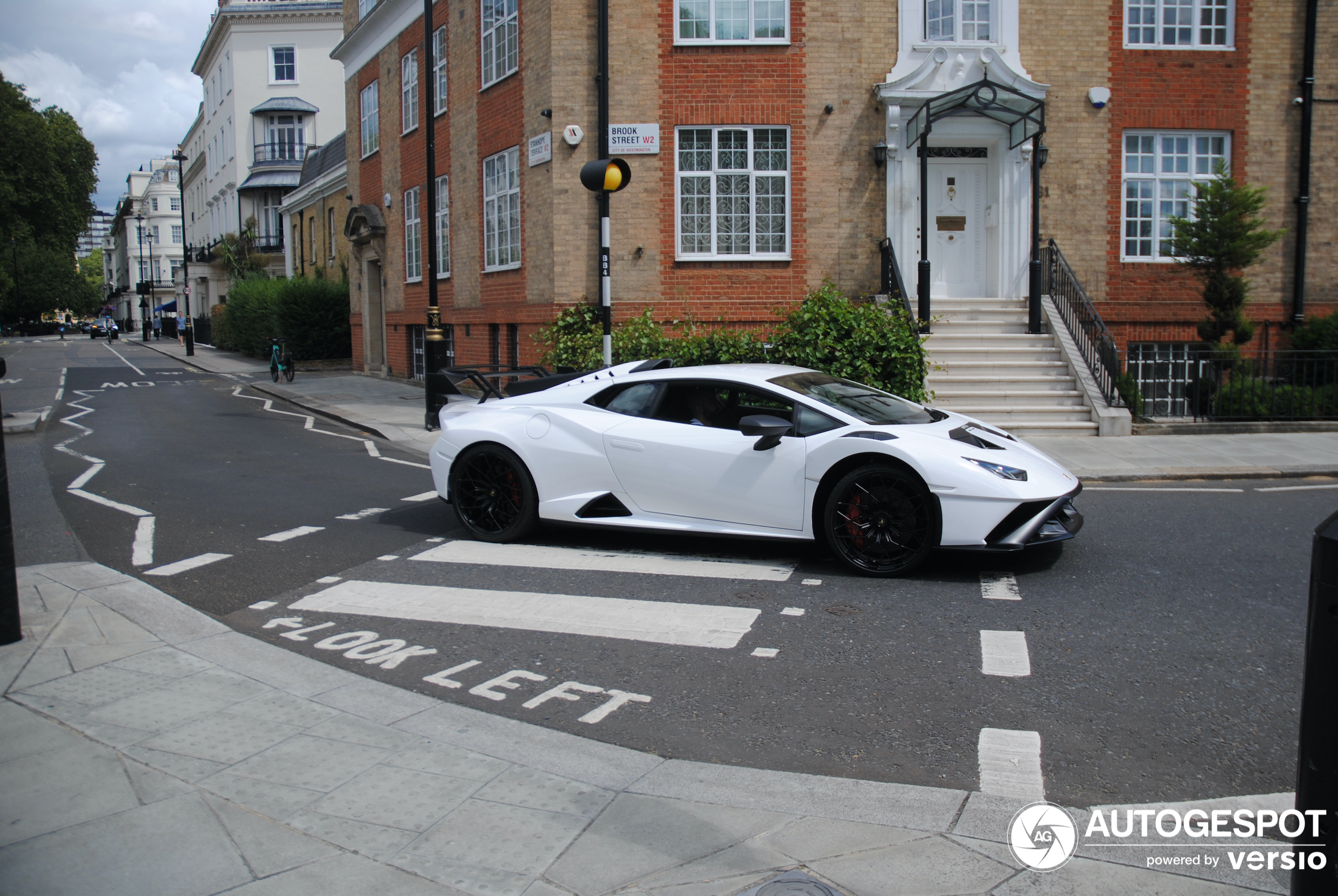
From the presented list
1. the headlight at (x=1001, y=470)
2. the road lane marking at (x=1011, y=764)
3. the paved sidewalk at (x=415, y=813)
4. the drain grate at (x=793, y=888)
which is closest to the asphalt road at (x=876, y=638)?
the road lane marking at (x=1011, y=764)

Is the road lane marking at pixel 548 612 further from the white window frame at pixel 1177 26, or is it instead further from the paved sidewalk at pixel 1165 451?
the white window frame at pixel 1177 26

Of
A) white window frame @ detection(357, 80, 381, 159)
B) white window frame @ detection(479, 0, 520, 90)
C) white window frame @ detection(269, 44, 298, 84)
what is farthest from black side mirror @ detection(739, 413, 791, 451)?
white window frame @ detection(269, 44, 298, 84)

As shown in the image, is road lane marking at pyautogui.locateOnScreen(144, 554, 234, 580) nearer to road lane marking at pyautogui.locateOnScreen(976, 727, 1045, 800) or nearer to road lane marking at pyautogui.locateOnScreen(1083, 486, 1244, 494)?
road lane marking at pyautogui.locateOnScreen(976, 727, 1045, 800)

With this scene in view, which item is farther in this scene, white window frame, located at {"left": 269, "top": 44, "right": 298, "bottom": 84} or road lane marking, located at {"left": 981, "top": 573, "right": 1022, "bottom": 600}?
white window frame, located at {"left": 269, "top": 44, "right": 298, "bottom": 84}

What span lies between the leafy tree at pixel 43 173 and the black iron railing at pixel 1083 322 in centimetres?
4840

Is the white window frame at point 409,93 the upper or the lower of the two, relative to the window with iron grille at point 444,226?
upper

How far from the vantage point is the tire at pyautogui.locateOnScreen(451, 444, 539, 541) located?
773cm

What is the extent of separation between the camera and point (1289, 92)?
1730 cm

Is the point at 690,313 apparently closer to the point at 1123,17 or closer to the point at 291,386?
the point at 1123,17

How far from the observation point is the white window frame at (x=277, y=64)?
53000mm

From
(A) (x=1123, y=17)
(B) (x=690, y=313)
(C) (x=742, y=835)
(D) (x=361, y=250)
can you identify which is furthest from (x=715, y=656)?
(D) (x=361, y=250)

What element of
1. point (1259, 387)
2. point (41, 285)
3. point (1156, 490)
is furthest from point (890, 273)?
point (41, 285)

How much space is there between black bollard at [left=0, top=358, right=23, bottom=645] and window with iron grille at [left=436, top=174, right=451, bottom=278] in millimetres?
17841

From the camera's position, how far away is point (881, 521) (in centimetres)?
664
